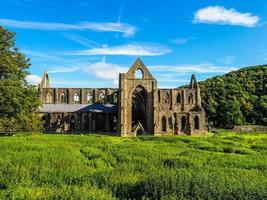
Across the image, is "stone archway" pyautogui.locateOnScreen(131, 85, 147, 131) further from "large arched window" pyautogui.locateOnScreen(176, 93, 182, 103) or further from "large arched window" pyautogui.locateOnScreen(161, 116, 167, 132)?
"large arched window" pyautogui.locateOnScreen(176, 93, 182, 103)

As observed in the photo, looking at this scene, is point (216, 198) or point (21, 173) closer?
point (216, 198)

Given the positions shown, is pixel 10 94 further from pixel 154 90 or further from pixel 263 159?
pixel 154 90

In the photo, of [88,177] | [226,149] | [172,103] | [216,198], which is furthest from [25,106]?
[172,103]

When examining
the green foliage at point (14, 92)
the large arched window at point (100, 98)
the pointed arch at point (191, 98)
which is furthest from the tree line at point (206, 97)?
the large arched window at point (100, 98)

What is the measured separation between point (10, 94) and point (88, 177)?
27.7 m

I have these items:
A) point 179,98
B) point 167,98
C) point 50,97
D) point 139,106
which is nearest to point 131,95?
point 139,106

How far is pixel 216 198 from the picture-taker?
→ 1528 centimetres

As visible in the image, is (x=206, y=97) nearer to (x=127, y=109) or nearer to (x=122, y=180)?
(x=127, y=109)

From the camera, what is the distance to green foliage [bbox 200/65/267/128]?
3612 inches

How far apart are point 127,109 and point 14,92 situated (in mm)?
30347

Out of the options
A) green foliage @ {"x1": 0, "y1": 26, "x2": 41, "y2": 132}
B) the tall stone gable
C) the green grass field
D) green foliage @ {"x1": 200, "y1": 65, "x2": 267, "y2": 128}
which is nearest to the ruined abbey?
the tall stone gable

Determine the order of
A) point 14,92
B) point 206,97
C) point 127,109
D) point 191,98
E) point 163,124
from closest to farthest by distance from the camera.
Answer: point 14,92 < point 127,109 < point 163,124 < point 191,98 < point 206,97

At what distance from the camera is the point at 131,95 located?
235 feet

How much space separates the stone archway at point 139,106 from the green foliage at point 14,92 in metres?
30.0
